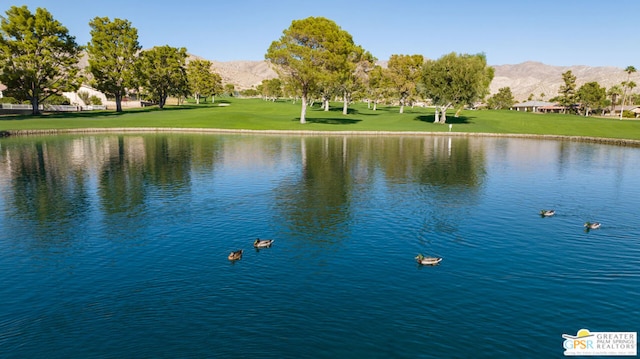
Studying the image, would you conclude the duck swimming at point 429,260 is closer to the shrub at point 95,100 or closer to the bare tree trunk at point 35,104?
the bare tree trunk at point 35,104

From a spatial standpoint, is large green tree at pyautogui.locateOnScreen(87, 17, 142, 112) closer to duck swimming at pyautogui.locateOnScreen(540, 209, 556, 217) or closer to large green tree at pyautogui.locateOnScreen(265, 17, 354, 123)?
large green tree at pyautogui.locateOnScreen(265, 17, 354, 123)

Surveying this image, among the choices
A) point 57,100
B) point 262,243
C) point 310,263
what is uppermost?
point 57,100

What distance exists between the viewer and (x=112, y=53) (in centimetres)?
13050

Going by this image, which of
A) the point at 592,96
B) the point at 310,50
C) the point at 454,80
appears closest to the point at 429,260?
the point at 310,50

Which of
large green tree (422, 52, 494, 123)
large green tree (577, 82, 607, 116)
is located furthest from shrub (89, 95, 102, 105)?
large green tree (577, 82, 607, 116)

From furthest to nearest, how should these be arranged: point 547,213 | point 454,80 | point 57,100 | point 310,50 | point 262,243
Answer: point 57,100 < point 454,80 < point 310,50 < point 547,213 < point 262,243

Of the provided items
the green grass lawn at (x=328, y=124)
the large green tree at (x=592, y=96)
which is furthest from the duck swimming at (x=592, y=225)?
the large green tree at (x=592, y=96)

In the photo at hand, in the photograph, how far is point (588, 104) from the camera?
7466 inches

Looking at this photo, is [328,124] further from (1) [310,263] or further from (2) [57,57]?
(1) [310,263]

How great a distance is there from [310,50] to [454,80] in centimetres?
3723

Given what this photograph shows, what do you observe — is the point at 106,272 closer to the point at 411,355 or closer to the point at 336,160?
the point at 411,355

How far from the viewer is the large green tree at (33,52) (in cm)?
10994
